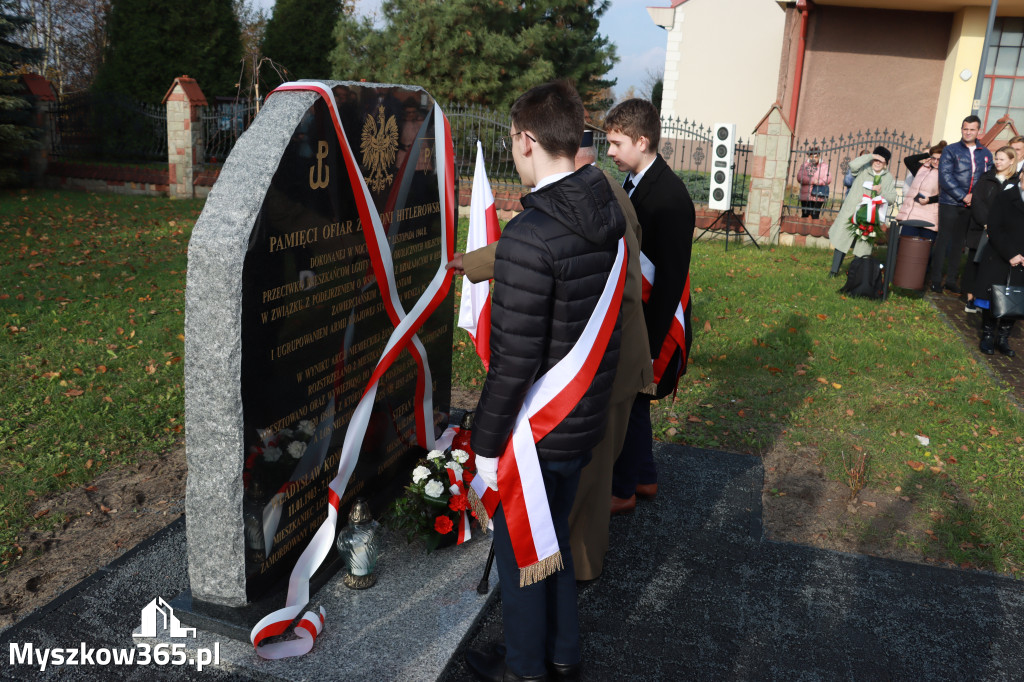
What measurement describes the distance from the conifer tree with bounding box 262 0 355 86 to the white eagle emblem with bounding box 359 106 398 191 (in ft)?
65.8

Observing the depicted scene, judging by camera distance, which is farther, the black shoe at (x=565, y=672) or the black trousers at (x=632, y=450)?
the black trousers at (x=632, y=450)

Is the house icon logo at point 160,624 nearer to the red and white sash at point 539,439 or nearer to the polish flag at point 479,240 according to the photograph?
the red and white sash at point 539,439

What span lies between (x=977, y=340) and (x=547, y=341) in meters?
7.08

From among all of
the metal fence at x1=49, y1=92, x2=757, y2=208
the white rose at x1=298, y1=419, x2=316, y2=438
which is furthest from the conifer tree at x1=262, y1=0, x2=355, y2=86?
the white rose at x1=298, y1=419, x2=316, y2=438

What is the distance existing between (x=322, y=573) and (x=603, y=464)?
1228 mm

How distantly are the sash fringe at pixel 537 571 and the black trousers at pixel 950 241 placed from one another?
9.04 metres

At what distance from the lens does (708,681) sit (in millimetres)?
2990

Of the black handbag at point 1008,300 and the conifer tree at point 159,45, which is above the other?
the conifer tree at point 159,45

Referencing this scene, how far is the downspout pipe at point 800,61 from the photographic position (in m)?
18.6

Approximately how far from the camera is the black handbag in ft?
23.1

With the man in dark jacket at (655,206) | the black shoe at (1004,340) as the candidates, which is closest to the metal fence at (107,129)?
the man in dark jacket at (655,206)

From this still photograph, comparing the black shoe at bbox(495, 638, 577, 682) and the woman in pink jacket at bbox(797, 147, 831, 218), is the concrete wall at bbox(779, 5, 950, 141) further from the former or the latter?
the black shoe at bbox(495, 638, 577, 682)

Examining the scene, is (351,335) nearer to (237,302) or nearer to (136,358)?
(237,302)

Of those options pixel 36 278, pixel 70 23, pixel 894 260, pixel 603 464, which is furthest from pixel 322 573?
pixel 70 23
